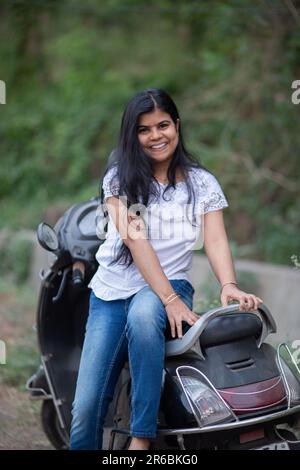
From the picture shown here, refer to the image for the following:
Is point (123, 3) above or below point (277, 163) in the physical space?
above

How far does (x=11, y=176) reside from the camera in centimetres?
1230

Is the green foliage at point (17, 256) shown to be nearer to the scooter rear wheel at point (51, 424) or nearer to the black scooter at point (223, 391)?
the scooter rear wheel at point (51, 424)

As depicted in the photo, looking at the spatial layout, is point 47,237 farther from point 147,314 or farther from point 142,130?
point 147,314

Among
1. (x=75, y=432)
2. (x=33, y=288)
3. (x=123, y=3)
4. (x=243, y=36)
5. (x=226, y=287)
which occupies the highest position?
(x=123, y=3)

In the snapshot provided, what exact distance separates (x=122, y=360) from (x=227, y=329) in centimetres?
52

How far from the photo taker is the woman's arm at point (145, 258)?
325 centimetres

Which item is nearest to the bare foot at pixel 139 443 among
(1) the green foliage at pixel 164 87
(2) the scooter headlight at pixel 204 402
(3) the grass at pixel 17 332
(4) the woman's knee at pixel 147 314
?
(2) the scooter headlight at pixel 204 402

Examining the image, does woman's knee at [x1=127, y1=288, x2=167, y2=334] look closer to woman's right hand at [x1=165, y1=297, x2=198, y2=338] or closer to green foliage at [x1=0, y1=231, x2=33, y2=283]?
woman's right hand at [x1=165, y1=297, x2=198, y2=338]

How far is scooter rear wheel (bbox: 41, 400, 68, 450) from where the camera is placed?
169 inches

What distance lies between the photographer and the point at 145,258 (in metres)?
3.32

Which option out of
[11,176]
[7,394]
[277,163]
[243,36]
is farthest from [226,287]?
[11,176]

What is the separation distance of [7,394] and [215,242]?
7.82 ft

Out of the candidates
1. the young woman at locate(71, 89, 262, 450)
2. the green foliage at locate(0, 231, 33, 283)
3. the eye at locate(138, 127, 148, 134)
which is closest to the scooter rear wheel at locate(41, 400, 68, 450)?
the young woman at locate(71, 89, 262, 450)
